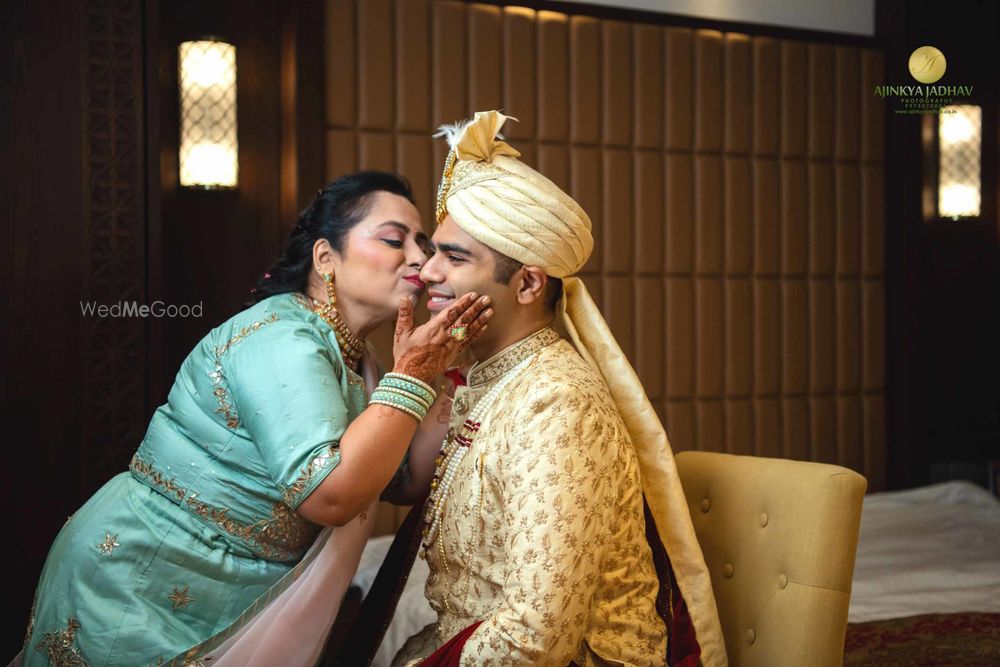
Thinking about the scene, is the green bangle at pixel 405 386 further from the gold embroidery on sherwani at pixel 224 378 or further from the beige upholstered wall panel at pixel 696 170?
the beige upholstered wall panel at pixel 696 170

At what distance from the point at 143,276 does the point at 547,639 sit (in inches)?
89.4

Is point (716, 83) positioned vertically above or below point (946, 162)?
above

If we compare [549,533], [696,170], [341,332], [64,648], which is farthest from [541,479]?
[696,170]

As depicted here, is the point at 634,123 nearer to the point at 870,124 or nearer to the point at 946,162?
the point at 870,124

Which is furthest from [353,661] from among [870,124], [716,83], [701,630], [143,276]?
[870,124]

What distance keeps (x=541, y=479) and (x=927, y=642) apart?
1508 millimetres

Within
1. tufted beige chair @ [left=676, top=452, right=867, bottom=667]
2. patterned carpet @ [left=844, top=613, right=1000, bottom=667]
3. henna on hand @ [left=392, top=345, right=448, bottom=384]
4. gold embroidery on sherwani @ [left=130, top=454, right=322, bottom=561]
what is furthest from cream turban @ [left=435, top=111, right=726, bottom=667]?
patterned carpet @ [left=844, top=613, right=1000, bottom=667]

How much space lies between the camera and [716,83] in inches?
158

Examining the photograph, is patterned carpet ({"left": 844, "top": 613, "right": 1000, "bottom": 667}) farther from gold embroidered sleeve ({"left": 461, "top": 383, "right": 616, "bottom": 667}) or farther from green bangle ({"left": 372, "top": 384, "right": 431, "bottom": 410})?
green bangle ({"left": 372, "top": 384, "right": 431, "bottom": 410})

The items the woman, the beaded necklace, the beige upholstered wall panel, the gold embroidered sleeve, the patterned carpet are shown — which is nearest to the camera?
the gold embroidered sleeve

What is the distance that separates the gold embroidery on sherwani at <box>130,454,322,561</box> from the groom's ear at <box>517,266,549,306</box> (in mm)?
593

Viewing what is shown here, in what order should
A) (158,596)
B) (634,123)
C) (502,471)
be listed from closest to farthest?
1. (502,471)
2. (158,596)
3. (634,123)

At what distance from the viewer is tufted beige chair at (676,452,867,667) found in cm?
153

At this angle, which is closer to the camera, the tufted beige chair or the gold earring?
the tufted beige chair
